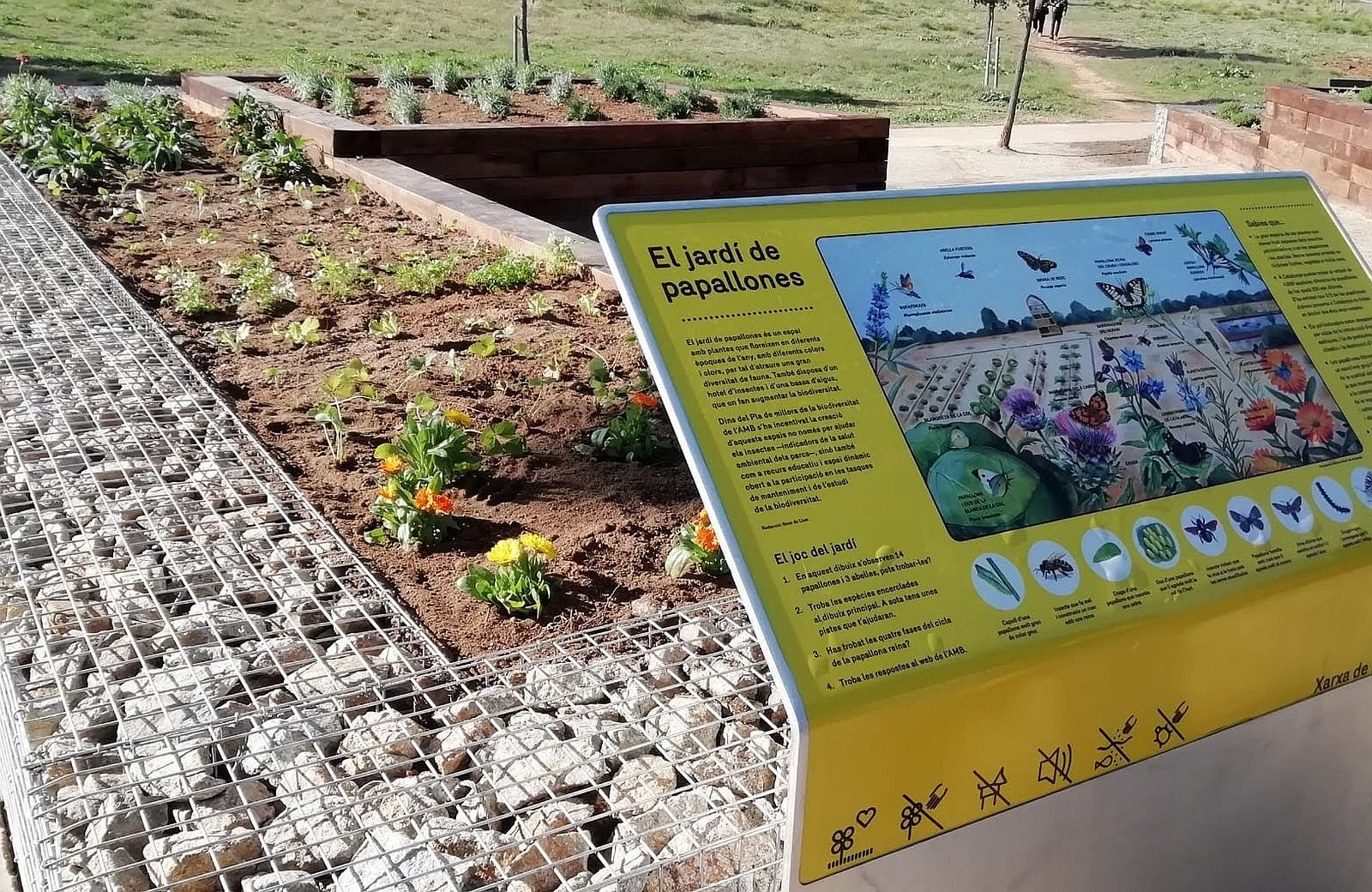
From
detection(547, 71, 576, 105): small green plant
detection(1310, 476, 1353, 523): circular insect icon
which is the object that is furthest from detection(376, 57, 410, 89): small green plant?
detection(1310, 476, 1353, 523): circular insect icon

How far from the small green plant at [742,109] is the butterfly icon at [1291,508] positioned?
9.93m

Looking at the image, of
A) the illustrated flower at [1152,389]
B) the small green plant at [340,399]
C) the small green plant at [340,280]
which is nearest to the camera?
the illustrated flower at [1152,389]

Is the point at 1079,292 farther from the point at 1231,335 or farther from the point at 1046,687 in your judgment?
the point at 1046,687

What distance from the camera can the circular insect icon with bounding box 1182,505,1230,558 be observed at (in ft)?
6.20

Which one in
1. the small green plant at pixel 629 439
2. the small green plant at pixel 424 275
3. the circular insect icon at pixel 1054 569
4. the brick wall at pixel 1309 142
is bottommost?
the brick wall at pixel 1309 142

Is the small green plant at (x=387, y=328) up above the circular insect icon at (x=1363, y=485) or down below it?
below

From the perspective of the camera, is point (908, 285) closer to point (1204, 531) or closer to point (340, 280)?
point (1204, 531)

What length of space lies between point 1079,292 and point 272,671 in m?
1.80

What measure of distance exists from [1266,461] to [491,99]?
994 centimetres

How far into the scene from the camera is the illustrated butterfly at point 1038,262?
2.00 metres

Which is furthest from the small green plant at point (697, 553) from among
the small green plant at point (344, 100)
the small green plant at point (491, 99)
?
the small green plant at point (491, 99)

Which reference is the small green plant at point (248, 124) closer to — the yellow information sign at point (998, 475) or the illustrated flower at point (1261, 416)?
the yellow information sign at point (998, 475)

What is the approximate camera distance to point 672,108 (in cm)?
1162

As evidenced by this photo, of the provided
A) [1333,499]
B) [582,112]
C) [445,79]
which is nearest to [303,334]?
[1333,499]
